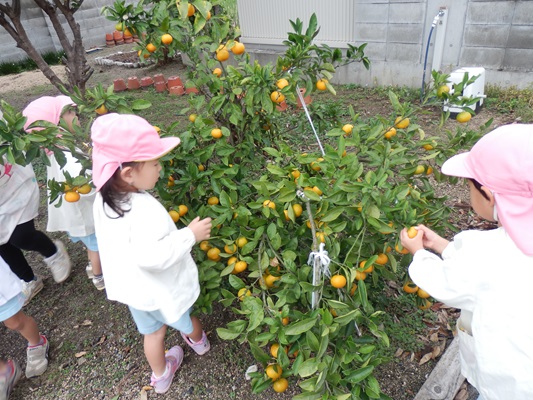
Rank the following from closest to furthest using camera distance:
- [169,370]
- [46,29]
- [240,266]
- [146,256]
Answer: [146,256]
[240,266]
[169,370]
[46,29]

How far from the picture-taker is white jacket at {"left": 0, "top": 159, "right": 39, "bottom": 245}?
7.21 ft

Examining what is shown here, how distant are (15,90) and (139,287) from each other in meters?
7.17

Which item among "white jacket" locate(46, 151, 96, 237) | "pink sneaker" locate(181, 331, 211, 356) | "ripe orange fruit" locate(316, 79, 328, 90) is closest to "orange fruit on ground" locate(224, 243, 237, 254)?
"pink sneaker" locate(181, 331, 211, 356)

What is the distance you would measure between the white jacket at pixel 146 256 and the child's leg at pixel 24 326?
2.23 ft

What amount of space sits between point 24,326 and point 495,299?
2092 millimetres

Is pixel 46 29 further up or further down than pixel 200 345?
further up

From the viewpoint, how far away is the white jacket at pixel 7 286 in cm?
186

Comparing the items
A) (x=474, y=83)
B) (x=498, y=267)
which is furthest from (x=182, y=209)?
(x=474, y=83)

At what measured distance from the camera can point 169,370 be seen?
→ 6.59 feet

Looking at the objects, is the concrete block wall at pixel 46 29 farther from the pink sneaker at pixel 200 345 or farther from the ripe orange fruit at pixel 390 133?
the ripe orange fruit at pixel 390 133

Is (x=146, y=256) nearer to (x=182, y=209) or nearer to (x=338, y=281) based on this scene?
(x=182, y=209)

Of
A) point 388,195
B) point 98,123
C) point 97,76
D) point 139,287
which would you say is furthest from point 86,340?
point 97,76

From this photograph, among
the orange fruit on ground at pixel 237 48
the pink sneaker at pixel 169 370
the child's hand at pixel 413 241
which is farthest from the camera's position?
→ the pink sneaker at pixel 169 370

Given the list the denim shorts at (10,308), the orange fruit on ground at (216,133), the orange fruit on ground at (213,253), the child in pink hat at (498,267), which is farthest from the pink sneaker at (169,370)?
the child in pink hat at (498,267)
